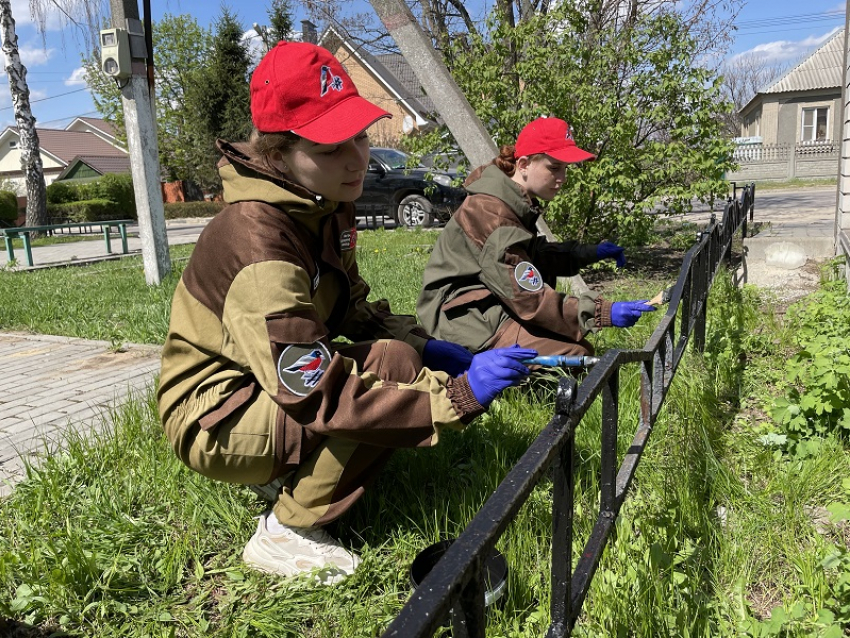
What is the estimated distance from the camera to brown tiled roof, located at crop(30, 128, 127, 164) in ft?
161

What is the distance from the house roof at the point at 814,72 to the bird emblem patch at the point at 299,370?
137ft

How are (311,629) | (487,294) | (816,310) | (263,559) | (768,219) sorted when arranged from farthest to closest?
(768,219)
(816,310)
(487,294)
(263,559)
(311,629)

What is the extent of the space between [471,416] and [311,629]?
769 mm

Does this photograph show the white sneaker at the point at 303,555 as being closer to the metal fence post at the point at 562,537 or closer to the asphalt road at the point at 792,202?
the metal fence post at the point at 562,537

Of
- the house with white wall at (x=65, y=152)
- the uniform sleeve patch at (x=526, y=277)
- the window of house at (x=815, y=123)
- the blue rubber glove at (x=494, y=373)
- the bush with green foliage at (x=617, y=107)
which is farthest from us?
the house with white wall at (x=65, y=152)

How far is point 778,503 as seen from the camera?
2574 millimetres

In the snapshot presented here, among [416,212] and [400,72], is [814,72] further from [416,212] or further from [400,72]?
[416,212]

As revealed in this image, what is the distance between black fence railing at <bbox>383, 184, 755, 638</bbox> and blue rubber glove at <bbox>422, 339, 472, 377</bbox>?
660 millimetres

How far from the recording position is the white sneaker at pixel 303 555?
2195mm

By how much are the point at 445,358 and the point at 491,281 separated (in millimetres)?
669

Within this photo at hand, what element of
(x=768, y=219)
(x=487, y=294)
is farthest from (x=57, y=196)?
(x=487, y=294)

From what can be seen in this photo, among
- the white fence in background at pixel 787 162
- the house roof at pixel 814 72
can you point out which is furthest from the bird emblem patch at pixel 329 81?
the house roof at pixel 814 72

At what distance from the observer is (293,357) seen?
182cm

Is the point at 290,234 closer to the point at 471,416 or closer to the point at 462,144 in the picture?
the point at 471,416
